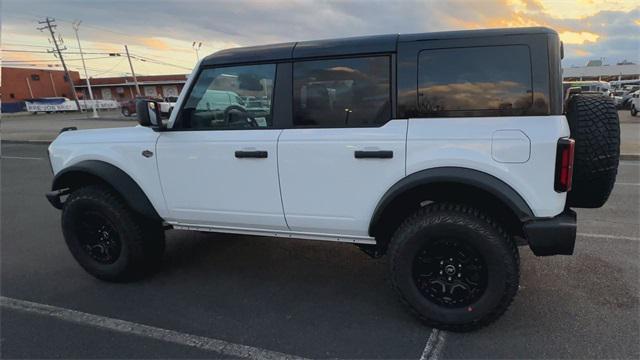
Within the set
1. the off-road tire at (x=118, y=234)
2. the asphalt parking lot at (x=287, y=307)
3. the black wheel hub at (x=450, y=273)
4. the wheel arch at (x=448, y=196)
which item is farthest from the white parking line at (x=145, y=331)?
the wheel arch at (x=448, y=196)

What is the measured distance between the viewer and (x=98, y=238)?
139 inches

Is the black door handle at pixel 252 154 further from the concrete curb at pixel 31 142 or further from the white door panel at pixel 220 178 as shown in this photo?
the concrete curb at pixel 31 142

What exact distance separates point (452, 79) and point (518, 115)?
44cm

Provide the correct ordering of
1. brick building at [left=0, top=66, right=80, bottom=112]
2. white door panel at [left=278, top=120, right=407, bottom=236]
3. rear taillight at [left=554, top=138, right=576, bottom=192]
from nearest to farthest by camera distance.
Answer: rear taillight at [left=554, top=138, right=576, bottom=192] → white door panel at [left=278, top=120, right=407, bottom=236] → brick building at [left=0, top=66, right=80, bottom=112]

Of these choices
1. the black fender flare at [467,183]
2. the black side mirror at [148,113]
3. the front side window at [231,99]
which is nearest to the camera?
the black fender flare at [467,183]

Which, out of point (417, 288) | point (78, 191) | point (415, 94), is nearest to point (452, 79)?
point (415, 94)

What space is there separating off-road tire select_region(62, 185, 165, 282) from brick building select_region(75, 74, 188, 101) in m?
52.9

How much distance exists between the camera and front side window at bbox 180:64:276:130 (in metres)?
2.95

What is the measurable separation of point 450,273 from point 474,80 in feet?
4.05

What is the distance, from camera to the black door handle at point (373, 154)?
2.54m

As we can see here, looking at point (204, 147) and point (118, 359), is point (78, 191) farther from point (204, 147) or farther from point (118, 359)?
point (118, 359)

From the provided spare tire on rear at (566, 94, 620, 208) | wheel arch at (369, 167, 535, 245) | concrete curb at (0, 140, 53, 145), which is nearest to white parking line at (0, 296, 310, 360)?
wheel arch at (369, 167, 535, 245)

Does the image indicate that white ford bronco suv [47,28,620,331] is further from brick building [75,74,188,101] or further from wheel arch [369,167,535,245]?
brick building [75,74,188,101]

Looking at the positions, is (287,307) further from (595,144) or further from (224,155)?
(595,144)
